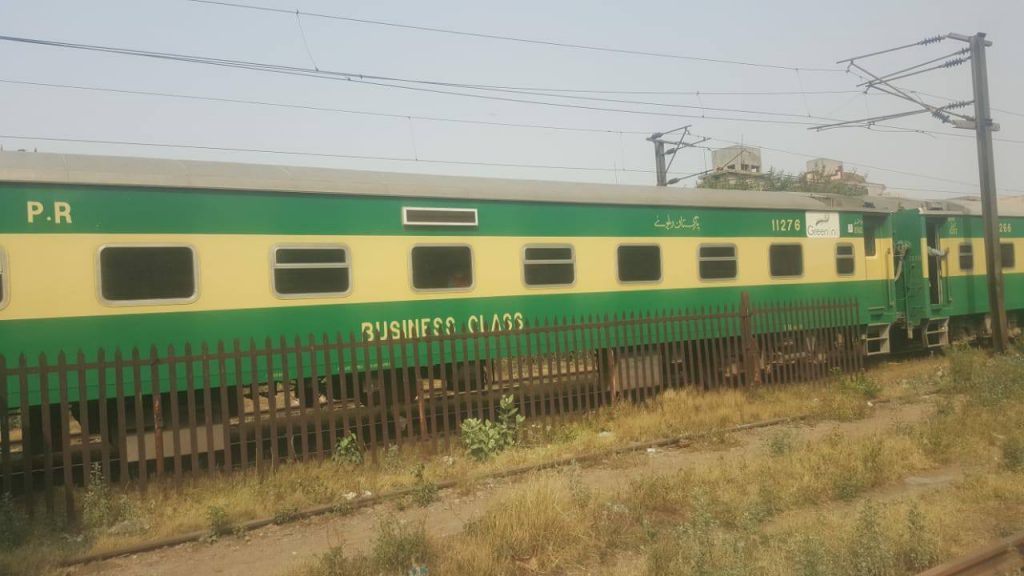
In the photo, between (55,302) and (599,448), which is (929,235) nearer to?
(599,448)

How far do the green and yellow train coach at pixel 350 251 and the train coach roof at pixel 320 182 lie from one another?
0.03 meters

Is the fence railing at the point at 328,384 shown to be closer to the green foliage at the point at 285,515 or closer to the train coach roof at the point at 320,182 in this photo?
the green foliage at the point at 285,515

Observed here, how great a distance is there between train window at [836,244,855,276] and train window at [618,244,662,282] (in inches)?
185

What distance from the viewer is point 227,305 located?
8.39 meters

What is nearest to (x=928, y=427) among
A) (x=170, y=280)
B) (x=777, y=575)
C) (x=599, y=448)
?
(x=599, y=448)

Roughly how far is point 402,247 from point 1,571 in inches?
216

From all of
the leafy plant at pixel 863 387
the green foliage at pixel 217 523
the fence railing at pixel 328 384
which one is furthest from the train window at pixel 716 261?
A: the green foliage at pixel 217 523

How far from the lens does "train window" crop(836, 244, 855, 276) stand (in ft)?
47.2

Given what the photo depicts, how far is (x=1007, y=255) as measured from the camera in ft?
59.7

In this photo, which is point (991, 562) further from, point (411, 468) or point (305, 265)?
point (305, 265)

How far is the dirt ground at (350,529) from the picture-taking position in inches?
218

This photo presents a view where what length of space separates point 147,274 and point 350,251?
230cm

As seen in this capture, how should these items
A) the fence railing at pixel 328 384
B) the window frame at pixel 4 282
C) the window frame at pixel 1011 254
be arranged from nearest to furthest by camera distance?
the fence railing at pixel 328 384, the window frame at pixel 4 282, the window frame at pixel 1011 254

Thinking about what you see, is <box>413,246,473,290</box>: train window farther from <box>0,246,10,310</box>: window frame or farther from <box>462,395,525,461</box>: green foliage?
<box>0,246,10,310</box>: window frame
